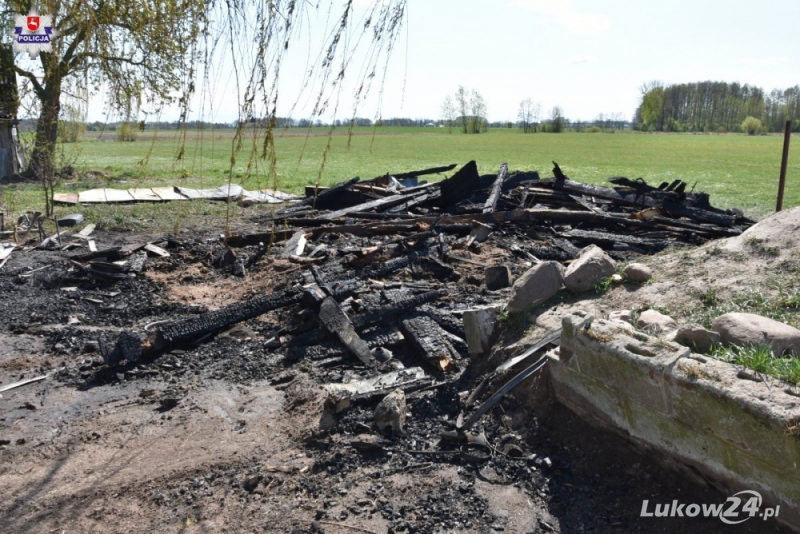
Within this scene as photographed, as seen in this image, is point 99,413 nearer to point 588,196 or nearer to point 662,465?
point 662,465

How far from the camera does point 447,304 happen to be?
24.1 ft

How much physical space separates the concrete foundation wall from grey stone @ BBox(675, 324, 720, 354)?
355 mm

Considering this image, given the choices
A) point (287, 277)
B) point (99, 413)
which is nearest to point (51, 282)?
point (287, 277)

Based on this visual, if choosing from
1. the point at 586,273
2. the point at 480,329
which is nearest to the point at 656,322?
the point at 586,273

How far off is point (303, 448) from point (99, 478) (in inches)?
57.4

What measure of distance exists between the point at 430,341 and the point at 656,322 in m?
2.24

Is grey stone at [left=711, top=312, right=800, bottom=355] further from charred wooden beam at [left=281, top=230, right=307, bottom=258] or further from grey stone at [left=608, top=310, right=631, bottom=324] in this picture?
charred wooden beam at [left=281, top=230, right=307, bottom=258]

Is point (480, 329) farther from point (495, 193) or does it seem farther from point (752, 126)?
point (752, 126)

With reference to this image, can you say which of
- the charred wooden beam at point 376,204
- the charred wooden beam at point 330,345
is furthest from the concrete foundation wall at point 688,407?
the charred wooden beam at point 376,204

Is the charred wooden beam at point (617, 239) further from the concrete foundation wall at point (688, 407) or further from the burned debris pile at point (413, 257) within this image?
the concrete foundation wall at point (688, 407)

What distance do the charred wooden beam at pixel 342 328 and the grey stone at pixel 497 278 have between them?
2061mm

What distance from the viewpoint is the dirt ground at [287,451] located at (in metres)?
3.87

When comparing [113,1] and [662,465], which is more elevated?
[113,1]

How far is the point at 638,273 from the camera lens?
596 cm
